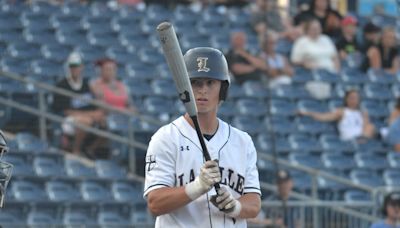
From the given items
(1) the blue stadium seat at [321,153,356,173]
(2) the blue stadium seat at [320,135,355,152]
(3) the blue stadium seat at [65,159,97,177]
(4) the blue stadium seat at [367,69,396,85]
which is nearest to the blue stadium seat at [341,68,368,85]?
(4) the blue stadium seat at [367,69,396,85]

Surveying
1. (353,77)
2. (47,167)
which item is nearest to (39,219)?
(47,167)

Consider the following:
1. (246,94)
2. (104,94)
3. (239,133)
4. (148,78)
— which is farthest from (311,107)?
(239,133)

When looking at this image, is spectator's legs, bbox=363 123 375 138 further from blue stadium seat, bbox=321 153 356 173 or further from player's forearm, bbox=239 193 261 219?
player's forearm, bbox=239 193 261 219

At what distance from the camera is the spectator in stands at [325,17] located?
18.0 metres

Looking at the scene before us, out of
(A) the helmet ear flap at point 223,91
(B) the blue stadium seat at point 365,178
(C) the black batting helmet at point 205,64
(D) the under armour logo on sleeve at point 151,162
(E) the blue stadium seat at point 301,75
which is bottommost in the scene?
(D) the under armour logo on sleeve at point 151,162

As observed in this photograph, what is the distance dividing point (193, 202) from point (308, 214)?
6284mm

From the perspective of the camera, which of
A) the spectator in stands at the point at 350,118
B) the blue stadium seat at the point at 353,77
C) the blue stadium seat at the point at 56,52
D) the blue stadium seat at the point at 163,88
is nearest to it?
the blue stadium seat at the point at 163,88

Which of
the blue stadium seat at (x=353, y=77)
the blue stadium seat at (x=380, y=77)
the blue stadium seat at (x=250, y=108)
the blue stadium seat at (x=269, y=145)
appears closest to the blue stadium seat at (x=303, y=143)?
the blue stadium seat at (x=269, y=145)

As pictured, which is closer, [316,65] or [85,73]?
[85,73]

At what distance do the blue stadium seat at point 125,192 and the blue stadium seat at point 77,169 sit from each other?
0.84ft

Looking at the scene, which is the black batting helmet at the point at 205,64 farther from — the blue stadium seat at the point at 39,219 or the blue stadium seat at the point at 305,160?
the blue stadium seat at the point at 305,160

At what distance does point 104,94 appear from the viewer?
13.8 m

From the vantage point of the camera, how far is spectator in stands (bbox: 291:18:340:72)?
1680cm

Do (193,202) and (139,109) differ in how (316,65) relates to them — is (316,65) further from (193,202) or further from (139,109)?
(193,202)
